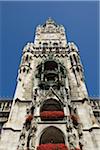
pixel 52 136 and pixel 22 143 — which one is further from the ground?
pixel 52 136

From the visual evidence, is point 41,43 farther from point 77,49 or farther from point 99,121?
point 99,121

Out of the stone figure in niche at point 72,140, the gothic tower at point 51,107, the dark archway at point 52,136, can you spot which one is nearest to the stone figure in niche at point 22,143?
the gothic tower at point 51,107

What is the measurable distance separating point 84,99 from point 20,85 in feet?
21.8

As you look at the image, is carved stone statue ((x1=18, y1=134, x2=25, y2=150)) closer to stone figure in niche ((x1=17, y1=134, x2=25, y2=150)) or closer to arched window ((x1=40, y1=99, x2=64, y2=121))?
stone figure in niche ((x1=17, y1=134, x2=25, y2=150))

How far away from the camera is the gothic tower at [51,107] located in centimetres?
2106

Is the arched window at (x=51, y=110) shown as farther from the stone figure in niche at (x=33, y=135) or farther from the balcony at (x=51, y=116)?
the stone figure in niche at (x=33, y=135)

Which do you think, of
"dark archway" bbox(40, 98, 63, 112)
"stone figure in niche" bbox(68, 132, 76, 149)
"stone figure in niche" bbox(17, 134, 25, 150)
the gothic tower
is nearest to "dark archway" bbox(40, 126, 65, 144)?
the gothic tower

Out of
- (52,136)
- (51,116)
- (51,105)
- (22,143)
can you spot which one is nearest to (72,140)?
(52,136)

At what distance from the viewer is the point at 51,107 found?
2484cm

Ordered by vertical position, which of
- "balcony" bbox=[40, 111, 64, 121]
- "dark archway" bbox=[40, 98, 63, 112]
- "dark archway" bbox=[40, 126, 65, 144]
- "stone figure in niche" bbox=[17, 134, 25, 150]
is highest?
A: "dark archway" bbox=[40, 98, 63, 112]

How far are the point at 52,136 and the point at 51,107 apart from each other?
10.1ft

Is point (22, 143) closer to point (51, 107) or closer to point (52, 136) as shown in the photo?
point (52, 136)

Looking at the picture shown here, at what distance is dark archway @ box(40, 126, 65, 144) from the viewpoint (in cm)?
2186

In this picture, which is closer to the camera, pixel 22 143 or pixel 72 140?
pixel 72 140
